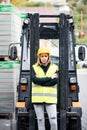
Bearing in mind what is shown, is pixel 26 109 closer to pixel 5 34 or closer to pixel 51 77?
pixel 51 77

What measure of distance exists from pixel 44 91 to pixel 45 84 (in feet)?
0.38

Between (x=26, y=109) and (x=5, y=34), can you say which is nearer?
(x=26, y=109)

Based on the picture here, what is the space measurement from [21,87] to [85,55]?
130 centimetres

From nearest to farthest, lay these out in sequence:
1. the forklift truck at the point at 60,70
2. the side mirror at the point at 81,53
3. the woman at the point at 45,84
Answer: the woman at the point at 45,84 → the forklift truck at the point at 60,70 → the side mirror at the point at 81,53

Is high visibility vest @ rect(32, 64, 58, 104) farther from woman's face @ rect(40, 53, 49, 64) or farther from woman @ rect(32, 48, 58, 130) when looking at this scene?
Answer: woman's face @ rect(40, 53, 49, 64)

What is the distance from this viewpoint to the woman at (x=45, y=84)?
26.3ft

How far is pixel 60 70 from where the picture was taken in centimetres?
862

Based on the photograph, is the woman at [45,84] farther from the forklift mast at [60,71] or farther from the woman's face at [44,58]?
the forklift mast at [60,71]

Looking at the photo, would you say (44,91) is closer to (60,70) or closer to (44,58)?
(44,58)

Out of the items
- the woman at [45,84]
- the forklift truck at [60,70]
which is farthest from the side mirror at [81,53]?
the woman at [45,84]

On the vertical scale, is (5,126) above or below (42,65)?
below

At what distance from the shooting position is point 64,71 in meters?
8.61

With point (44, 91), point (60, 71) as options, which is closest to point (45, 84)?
point (44, 91)

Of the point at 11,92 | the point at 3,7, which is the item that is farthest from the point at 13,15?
the point at 11,92
